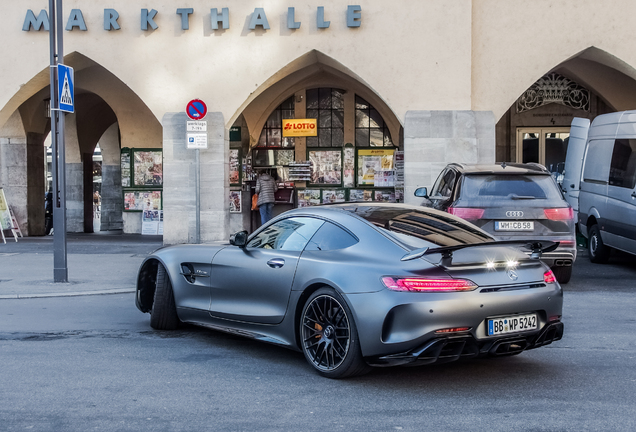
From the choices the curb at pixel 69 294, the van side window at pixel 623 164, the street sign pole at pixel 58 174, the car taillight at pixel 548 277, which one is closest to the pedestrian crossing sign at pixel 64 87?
the street sign pole at pixel 58 174

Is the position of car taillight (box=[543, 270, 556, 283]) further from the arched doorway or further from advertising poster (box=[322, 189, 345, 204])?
advertising poster (box=[322, 189, 345, 204])

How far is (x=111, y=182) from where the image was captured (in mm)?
25797

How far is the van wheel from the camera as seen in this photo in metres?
13.5

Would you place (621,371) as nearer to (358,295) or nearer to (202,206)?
(358,295)

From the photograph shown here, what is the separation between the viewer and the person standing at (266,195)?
2069cm

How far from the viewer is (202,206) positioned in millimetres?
17219

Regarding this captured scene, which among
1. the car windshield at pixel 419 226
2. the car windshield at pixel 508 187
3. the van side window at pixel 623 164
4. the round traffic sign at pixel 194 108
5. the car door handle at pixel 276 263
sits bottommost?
the car door handle at pixel 276 263

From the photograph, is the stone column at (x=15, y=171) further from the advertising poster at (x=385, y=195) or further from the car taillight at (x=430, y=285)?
the car taillight at (x=430, y=285)

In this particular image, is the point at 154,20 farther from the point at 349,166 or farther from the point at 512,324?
the point at 512,324

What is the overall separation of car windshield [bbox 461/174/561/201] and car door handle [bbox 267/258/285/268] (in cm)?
497

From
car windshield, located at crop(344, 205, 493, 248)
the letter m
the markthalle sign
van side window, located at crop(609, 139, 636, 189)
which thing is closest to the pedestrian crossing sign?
the markthalle sign

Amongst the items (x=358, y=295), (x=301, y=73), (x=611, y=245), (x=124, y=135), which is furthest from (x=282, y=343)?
(x=124, y=135)

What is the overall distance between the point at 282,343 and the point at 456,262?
1.58 meters

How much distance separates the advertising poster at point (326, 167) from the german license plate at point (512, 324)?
1695cm
